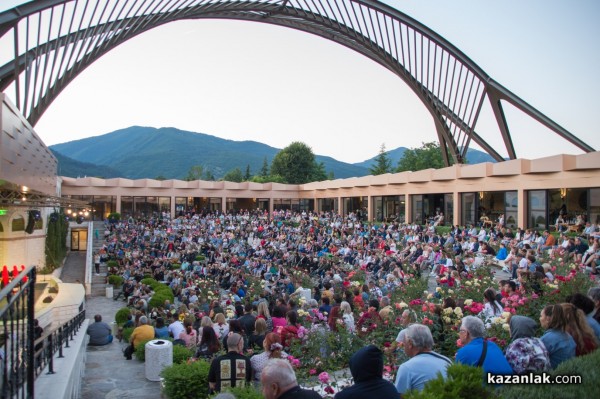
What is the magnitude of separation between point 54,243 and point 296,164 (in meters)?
67.2

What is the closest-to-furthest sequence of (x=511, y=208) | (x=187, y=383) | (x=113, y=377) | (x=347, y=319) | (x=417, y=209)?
(x=187, y=383) → (x=347, y=319) → (x=113, y=377) → (x=511, y=208) → (x=417, y=209)

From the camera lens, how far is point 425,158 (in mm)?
86375

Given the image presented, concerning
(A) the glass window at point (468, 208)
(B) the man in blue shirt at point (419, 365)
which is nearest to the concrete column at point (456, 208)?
(A) the glass window at point (468, 208)

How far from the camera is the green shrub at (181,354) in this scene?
916 cm

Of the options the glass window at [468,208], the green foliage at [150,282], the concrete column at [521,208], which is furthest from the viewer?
the glass window at [468,208]

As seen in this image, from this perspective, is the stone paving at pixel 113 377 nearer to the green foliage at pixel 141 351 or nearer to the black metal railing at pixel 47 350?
the green foliage at pixel 141 351

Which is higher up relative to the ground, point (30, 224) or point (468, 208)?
point (468, 208)

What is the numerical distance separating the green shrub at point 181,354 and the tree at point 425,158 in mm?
77916

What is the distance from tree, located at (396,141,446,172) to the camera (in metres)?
84.6

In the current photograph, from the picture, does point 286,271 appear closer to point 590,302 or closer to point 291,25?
point 590,302

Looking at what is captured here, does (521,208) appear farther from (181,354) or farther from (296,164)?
(296,164)

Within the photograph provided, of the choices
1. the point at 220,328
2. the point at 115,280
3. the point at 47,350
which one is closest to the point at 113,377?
the point at 220,328

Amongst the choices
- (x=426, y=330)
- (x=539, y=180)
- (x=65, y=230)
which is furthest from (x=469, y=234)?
(x=65, y=230)

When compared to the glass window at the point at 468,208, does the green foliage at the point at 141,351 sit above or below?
below
